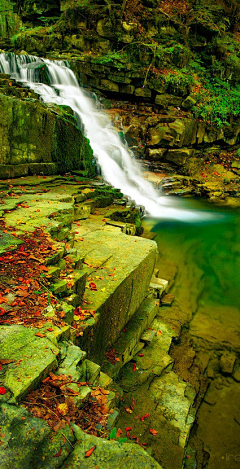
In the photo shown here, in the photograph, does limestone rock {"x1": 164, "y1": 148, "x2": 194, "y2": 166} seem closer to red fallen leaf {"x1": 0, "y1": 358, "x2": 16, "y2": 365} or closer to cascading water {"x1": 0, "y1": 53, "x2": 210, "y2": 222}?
cascading water {"x1": 0, "y1": 53, "x2": 210, "y2": 222}

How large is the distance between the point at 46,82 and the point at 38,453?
15727 mm

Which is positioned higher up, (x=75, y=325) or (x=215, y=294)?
(x=75, y=325)

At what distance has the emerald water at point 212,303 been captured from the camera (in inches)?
145

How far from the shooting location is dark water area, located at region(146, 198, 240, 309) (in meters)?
6.96

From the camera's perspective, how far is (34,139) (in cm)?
801

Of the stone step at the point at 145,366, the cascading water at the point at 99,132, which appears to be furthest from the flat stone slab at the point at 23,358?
the cascading water at the point at 99,132

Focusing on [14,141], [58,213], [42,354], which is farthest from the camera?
[14,141]

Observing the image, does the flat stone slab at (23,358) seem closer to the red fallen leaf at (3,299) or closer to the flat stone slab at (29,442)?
the flat stone slab at (29,442)

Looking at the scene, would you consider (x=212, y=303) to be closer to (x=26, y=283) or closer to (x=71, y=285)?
(x=71, y=285)

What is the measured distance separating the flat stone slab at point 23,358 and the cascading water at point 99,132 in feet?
33.8

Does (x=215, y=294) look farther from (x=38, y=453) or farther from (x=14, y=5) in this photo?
(x=14, y=5)

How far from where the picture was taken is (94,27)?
17.6 meters

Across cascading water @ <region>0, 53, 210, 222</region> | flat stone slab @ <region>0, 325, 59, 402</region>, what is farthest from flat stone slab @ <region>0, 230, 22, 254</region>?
cascading water @ <region>0, 53, 210, 222</region>

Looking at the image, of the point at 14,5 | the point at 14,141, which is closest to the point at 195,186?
the point at 14,141
